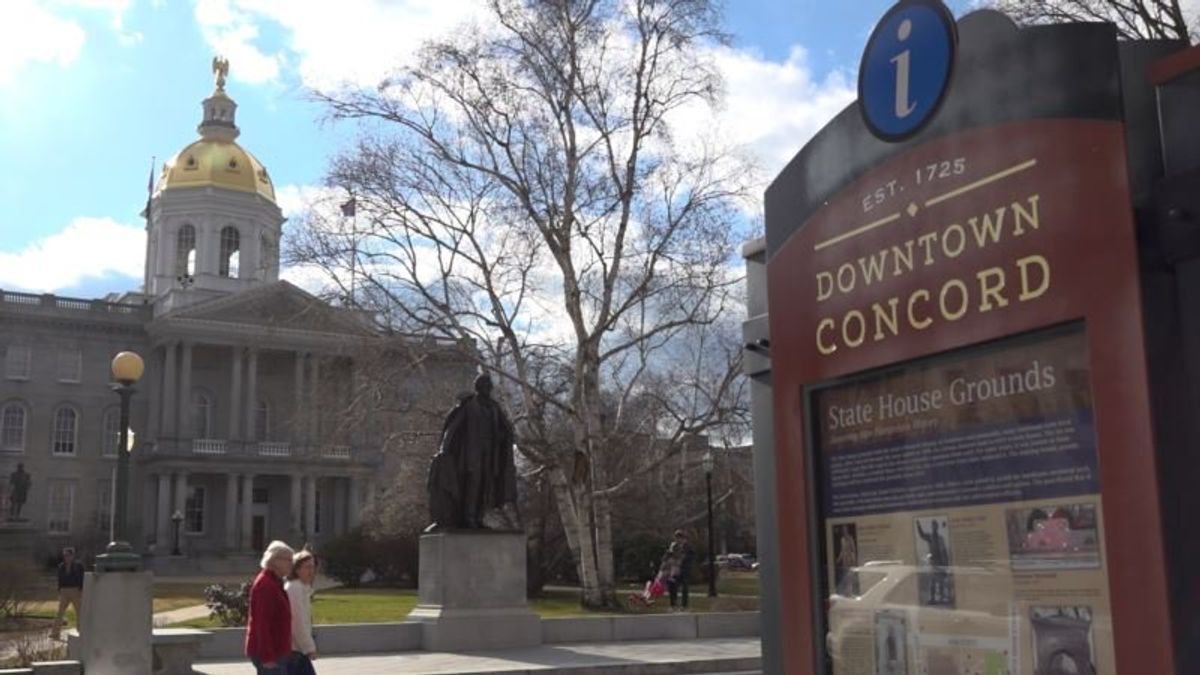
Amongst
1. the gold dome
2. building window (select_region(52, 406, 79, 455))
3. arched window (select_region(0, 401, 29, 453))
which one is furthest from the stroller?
the gold dome

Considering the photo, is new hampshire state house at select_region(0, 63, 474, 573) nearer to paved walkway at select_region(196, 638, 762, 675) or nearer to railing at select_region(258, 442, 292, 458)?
railing at select_region(258, 442, 292, 458)

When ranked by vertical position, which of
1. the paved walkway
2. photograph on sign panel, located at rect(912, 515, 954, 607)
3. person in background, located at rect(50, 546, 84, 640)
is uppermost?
photograph on sign panel, located at rect(912, 515, 954, 607)

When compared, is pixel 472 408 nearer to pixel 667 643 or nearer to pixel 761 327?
pixel 667 643

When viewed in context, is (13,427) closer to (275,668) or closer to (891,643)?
(275,668)

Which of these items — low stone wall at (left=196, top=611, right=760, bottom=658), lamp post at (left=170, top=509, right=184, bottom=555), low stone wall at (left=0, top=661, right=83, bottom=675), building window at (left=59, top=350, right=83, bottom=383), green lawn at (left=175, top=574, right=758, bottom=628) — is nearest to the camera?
low stone wall at (left=0, top=661, right=83, bottom=675)

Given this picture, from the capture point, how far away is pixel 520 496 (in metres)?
37.7

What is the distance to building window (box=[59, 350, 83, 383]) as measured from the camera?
236 feet

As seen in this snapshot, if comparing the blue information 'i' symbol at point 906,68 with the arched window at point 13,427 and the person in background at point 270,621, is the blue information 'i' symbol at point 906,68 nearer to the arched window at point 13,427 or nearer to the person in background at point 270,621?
the person in background at point 270,621

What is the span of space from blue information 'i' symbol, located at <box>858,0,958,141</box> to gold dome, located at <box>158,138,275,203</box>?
80.0 meters

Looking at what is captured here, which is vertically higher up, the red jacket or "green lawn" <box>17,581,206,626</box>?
the red jacket

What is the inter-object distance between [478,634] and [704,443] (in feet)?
45.2

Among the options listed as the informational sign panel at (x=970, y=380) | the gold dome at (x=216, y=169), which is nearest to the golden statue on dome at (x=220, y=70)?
the gold dome at (x=216, y=169)

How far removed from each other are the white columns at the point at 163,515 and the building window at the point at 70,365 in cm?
837

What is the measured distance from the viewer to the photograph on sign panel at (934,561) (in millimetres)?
2904
